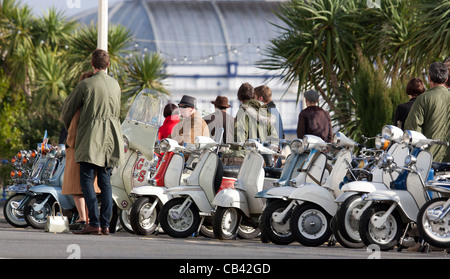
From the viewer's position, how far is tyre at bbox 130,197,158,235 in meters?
9.87

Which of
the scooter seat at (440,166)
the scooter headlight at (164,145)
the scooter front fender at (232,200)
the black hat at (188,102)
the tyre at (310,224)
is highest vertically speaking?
the black hat at (188,102)

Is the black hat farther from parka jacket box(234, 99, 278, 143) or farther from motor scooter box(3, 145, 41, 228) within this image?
motor scooter box(3, 145, 41, 228)

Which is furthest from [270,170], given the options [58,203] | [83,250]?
[83,250]

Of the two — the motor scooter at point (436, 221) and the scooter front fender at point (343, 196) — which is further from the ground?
the scooter front fender at point (343, 196)

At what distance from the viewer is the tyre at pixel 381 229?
8266 mm

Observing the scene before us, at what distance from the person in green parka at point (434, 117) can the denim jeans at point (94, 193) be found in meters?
2.84

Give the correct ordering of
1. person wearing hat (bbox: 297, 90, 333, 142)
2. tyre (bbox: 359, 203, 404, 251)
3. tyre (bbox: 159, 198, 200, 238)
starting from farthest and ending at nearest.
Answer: person wearing hat (bbox: 297, 90, 333, 142) → tyre (bbox: 159, 198, 200, 238) → tyre (bbox: 359, 203, 404, 251)

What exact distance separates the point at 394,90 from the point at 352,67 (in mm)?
4183

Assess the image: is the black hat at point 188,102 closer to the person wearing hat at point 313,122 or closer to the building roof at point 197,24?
the person wearing hat at point 313,122

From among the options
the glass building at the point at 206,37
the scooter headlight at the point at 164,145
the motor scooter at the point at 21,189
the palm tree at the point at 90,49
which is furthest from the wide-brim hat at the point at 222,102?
the glass building at the point at 206,37

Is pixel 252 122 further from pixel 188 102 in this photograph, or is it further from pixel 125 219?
pixel 125 219

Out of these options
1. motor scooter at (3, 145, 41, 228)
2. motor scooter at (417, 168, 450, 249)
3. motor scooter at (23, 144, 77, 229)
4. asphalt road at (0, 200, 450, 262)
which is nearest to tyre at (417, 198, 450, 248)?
motor scooter at (417, 168, 450, 249)

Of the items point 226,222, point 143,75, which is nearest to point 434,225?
point 226,222

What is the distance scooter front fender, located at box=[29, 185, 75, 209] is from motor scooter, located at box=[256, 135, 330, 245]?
276 centimetres
